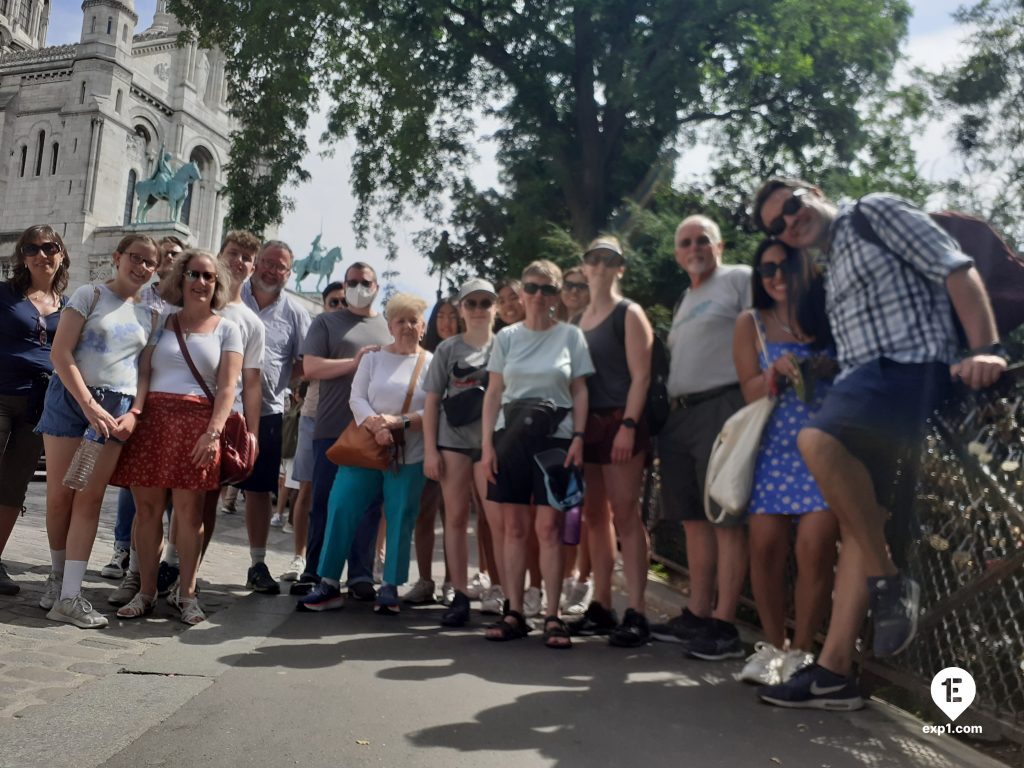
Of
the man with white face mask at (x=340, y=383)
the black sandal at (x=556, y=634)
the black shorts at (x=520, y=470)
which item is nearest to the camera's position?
the black sandal at (x=556, y=634)

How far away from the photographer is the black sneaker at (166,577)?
5.85m

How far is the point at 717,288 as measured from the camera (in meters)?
5.18

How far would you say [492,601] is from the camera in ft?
20.7

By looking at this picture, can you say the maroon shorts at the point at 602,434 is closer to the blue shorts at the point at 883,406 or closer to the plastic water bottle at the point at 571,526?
the plastic water bottle at the point at 571,526

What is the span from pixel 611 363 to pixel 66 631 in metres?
3.11

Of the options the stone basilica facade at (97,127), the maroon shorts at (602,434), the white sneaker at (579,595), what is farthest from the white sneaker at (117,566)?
the stone basilica facade at (97,127)

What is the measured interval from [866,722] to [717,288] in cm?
238

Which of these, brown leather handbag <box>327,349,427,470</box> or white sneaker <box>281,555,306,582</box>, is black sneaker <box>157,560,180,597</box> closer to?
white sneaker <box>281,555,306,582</box>

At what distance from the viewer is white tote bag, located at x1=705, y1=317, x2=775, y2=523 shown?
4336 mm

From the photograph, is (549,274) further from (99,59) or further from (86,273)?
(99,59)

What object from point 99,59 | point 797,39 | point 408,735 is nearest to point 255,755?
point 408,735

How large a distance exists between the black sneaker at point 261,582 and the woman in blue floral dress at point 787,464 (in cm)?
318

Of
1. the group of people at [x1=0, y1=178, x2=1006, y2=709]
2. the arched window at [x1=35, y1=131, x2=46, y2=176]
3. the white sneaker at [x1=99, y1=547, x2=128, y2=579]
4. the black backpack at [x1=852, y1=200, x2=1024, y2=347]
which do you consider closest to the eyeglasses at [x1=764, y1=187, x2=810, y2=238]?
the group of people at [x1=0, y1=178, x2=1006, y2=709]

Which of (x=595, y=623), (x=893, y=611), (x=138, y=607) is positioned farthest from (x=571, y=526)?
(x=138, y=607)
